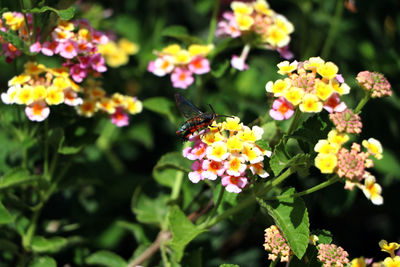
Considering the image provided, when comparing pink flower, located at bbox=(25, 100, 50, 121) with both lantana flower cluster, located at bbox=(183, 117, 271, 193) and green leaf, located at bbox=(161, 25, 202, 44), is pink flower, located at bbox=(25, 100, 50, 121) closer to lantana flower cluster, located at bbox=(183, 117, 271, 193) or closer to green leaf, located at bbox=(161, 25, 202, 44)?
lantana flower cluster, located at bbox=(183, 117, 271, 193)

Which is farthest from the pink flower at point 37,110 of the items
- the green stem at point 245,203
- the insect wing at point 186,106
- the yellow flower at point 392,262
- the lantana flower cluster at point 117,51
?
the yellow flower at point 392,262

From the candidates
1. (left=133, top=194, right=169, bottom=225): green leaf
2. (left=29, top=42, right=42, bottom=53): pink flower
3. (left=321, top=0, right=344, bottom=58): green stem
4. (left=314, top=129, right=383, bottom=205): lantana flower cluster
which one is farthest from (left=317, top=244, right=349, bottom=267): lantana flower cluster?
(left=321, top=0, right=344, bottom=58): green stem

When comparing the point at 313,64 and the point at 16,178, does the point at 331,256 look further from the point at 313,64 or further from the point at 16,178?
the point at 16,178

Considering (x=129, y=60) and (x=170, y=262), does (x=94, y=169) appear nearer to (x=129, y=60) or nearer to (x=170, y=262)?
(x=170, y=262)

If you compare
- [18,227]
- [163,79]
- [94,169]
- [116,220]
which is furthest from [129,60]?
[18,227]

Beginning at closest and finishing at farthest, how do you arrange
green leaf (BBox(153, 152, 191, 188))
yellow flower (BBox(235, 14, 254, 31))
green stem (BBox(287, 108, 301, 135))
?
green stem (BBox(287, 108, 301, 135))
green leaf (BBox(153, 152, 191, 188))
yellow flower (BBox(235, 14, 254, 31))

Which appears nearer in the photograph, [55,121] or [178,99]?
[178,99]

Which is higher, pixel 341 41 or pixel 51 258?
pixel 341 41
